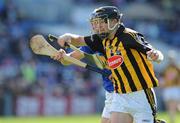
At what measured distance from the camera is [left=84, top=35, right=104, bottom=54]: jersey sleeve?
9734 millimetres

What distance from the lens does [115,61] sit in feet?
29.7

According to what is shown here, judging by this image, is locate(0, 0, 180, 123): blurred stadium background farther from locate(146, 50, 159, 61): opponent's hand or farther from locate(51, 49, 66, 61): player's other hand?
locate(146, 50, 159, 61): opponent's hand

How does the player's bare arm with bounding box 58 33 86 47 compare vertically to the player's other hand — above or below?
above

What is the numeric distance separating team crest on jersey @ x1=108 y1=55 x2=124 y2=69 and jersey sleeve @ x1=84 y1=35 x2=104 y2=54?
2.00 feet

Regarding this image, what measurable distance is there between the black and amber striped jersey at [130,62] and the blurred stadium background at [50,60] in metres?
12.8

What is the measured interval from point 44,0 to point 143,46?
19.9 metres

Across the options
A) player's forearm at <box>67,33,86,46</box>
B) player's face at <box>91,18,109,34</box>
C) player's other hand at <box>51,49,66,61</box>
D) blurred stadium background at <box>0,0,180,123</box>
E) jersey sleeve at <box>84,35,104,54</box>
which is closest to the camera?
player's face at <box>91,18,109,34</box>

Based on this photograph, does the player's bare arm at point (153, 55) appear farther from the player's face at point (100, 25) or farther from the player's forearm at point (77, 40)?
the player's forearm at point (77, 40)

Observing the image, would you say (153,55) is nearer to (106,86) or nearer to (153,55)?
(153,55)

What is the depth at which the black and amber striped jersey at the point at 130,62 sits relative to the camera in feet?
29.6

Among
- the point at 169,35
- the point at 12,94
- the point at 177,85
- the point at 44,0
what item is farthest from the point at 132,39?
the point at 169,35

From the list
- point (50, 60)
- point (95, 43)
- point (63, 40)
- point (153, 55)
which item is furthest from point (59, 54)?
point (50, 60)

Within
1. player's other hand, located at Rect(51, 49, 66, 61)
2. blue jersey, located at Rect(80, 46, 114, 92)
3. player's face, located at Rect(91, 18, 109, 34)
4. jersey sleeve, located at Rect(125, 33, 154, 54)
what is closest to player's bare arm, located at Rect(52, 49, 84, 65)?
player's other hand, located at Rect(51, 49, 66, 61)

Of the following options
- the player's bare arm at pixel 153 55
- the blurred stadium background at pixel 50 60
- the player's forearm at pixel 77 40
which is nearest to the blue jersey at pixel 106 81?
the player's forearm at pixel 77 40
